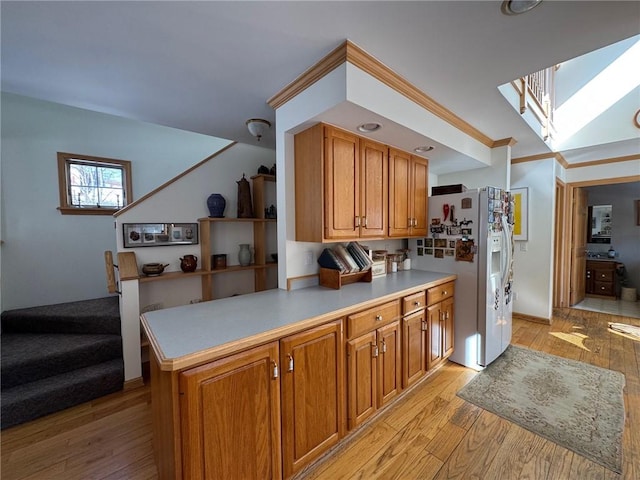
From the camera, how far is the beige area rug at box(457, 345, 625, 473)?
1693mm

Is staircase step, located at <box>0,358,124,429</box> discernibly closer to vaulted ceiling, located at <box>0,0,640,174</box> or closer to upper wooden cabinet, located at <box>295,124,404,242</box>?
upper wooden cabinet, located at <box>295,124,404,242</box>

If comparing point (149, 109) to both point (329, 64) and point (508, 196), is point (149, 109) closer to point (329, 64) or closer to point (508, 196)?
point (329, 64)

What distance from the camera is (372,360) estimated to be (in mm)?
1793

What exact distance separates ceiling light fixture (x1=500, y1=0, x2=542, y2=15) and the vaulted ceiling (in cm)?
4

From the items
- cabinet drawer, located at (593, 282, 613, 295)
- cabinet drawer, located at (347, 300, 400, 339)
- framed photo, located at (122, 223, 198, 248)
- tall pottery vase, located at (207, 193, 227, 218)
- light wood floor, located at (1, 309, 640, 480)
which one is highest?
tall pottery vase, located at (207, 193, 227, 218)

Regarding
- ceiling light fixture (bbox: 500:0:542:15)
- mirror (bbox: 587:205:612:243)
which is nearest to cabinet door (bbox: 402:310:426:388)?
ceiling light fixture (bbox: 500:0:542:15)

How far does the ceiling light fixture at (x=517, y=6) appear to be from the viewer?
1.24 m

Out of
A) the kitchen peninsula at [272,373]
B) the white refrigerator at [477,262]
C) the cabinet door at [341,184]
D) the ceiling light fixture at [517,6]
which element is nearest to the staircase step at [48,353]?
the kitchen peninsula at [272,373]

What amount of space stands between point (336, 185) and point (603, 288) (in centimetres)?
619

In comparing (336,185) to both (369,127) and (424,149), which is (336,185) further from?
(424,149)

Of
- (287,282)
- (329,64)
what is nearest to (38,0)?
(329,64)

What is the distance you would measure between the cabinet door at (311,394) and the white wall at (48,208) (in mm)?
3462

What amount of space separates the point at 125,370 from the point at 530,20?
3.80 meters

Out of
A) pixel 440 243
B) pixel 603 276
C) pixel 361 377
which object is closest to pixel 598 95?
pixel 440 243
